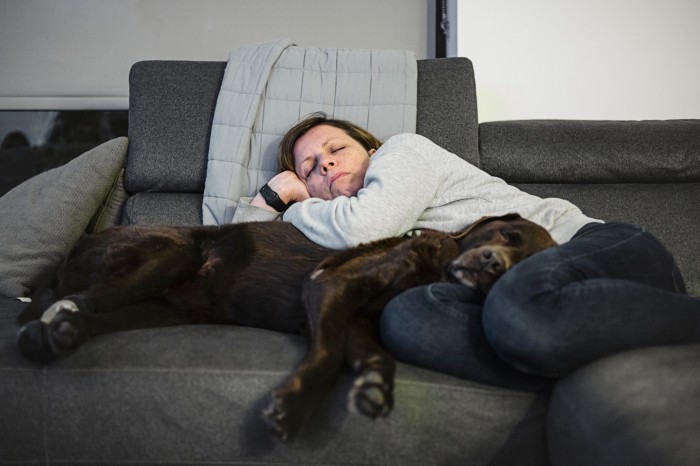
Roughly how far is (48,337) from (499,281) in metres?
0.99

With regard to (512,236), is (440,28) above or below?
above

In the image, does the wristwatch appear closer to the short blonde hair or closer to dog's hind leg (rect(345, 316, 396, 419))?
the short blonde hair

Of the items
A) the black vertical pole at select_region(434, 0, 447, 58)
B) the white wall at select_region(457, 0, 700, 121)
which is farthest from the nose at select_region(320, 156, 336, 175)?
the black vertical pole at select_region(434, 0, 447, 58)

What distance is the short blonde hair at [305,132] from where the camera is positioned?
2361mm

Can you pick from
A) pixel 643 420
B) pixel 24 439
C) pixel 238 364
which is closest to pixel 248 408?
pixel 238 364

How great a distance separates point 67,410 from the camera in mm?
1437

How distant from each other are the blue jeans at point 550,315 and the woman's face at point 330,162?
2.24 feet

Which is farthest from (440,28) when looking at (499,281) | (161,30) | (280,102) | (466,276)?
(499,281)

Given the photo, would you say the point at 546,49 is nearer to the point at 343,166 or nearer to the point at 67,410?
the point at 343,166

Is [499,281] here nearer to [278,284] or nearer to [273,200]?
[278,284]

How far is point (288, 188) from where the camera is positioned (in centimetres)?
233

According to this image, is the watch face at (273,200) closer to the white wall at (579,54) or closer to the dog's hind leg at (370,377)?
the dog's hind leg at (370,377)

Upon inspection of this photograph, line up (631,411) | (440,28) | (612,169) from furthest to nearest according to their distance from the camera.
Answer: (440,28), (612,169), (631,411)

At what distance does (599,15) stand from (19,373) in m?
3.09
